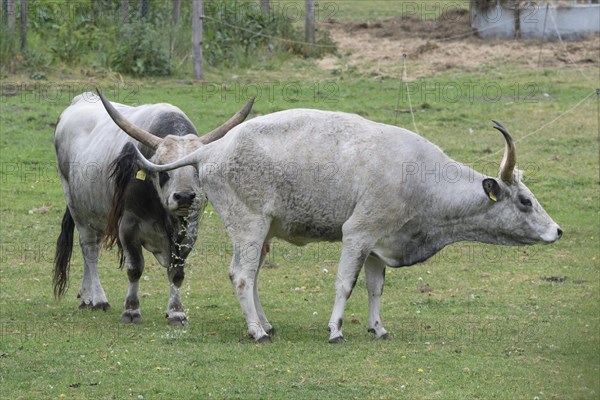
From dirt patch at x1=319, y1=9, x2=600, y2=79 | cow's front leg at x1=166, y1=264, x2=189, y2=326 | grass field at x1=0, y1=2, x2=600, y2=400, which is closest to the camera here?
grass field at x1=0, y1=2, x2=600, y2=400

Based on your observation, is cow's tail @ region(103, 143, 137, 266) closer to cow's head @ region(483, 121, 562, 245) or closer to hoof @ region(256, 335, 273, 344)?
hoof @ region(256, 335, 273, 344)

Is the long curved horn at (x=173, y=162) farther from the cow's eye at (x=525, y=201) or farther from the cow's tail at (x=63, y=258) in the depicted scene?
the cow's eye at (x=525, y=201)

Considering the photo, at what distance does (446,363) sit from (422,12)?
22.7 m

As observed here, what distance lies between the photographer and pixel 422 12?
31.6m

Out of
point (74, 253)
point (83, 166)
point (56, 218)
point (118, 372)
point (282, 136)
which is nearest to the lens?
point (118, 372)

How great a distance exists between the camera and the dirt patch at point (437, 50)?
25.3 metres

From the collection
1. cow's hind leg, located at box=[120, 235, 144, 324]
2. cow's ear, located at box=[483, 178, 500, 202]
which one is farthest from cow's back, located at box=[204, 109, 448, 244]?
cow's hind leg, located at box=[120, 235, 144, 324]

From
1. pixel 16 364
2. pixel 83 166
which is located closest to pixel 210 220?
pixel 83 166

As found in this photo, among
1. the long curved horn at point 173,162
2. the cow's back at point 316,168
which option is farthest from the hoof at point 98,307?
the cow's back at point 316,168

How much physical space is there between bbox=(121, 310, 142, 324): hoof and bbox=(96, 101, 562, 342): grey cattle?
1.41 m

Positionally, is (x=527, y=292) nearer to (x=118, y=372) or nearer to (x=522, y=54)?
(x=118, y=372)

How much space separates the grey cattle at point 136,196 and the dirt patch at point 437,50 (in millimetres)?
Answer: 12589

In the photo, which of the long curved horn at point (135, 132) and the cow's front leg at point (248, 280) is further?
the long curved horn at point (135, 132)

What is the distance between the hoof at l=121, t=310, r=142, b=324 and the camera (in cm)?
1174
